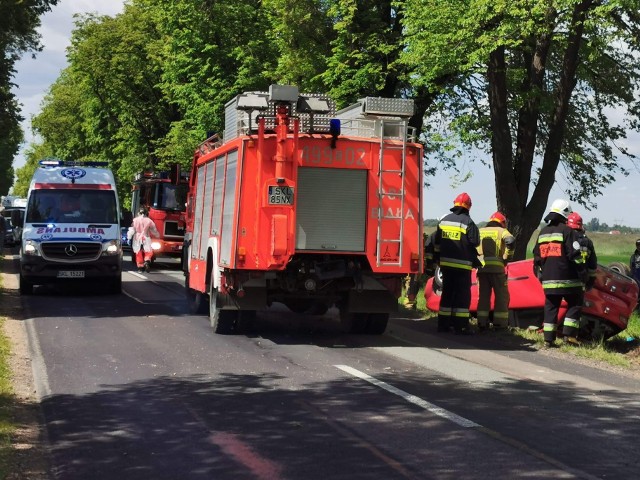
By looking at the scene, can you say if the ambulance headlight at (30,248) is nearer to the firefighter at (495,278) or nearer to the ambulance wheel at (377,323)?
the ambulance wheel at (377,323)

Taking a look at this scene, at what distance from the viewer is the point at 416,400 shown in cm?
913

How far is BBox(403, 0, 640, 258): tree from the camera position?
66.0 ft

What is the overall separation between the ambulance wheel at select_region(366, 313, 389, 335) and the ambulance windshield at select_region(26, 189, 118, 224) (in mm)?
8830

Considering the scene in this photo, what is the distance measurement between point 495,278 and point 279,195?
403 cm

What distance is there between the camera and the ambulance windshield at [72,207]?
21312mm

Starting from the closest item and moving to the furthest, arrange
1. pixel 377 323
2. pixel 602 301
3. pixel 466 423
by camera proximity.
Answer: pixel 466 423 < pixel 602 301 < pixel 377 323

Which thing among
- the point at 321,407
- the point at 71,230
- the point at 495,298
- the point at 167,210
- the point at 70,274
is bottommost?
the point at 321,407

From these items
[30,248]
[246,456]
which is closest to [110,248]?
[30,248]

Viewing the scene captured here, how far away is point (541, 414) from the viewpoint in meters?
8.59

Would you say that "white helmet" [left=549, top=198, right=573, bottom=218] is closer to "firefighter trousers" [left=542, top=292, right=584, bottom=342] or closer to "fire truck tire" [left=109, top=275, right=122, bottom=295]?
"firefighter trousers" [left=542, top=292, right=584, bottom=342]

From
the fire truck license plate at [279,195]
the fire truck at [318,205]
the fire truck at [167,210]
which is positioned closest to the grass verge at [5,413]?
the fire truck at [318,205]

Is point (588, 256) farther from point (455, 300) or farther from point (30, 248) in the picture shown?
point (30, 248)

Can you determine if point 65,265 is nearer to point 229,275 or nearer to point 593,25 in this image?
point 229,275

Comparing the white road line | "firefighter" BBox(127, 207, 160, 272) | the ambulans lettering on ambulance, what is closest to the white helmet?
the white road line
